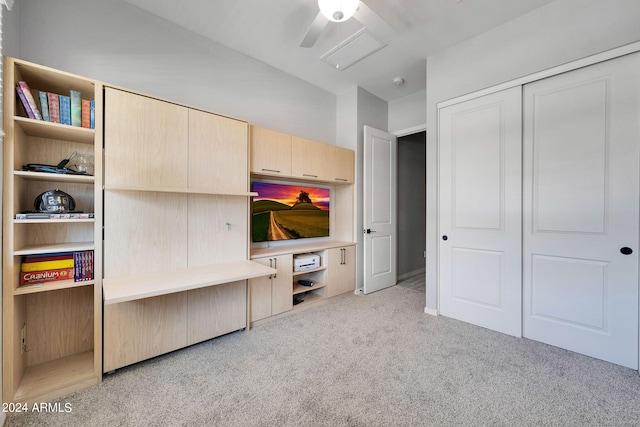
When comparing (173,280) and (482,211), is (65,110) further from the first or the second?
(482,211)

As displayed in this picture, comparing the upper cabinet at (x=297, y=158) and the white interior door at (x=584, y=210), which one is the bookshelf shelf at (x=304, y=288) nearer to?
the upper cabinet at (x=297, y=158)

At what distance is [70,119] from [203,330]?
6.12 feet

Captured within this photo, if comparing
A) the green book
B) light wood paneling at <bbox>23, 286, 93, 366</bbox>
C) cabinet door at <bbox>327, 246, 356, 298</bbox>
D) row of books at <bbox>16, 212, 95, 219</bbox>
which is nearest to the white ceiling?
the green book

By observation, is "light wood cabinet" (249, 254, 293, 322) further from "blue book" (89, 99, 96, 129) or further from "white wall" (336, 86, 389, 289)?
"blue book" (89, 99, 96, 129)

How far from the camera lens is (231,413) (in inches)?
57.8

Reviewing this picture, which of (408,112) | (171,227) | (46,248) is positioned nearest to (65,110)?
(46,248)

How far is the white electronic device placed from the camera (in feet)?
9.78

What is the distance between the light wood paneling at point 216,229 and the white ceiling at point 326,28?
1.69 meters

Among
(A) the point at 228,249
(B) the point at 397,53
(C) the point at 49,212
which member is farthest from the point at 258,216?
(B) the point at 397,53

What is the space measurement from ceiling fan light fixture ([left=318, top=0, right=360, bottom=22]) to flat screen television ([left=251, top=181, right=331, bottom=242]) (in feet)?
5.90

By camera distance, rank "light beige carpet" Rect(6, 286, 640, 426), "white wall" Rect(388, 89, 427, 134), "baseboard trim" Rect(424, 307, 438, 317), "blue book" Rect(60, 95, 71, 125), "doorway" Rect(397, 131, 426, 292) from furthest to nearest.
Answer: "doorway" Rect(397, 131, 426, 292)
"white wall" Rect(388, 89, 427, 134)
"baseboard trim" Rect(424, 307, 438, 317)
"blue book" Rect(60, 95, 71, 125)
"light beige carpet" Rect(6, 286, 640, 426)

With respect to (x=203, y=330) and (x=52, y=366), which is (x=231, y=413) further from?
(x=52, y=366)

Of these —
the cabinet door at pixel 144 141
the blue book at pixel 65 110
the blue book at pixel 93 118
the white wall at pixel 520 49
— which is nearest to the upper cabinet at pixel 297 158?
the cabinet door at pixel 144 141

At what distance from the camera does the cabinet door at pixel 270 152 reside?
2.70 m
